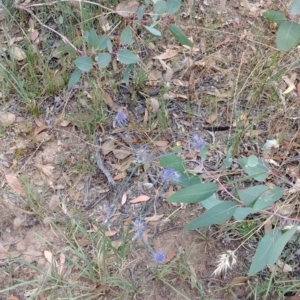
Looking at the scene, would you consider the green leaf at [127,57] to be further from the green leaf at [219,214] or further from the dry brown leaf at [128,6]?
the green leaf at [219,214]

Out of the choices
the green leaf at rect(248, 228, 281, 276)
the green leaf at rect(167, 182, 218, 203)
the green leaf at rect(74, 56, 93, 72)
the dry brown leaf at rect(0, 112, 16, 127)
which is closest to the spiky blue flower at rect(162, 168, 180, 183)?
the green leaf at rect(167, 182, 218, 203)

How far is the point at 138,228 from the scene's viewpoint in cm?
184

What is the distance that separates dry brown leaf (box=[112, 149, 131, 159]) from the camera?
2.13 meters

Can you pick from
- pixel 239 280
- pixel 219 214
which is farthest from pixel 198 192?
pixel 239 280

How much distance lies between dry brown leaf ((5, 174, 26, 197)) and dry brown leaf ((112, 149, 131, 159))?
1.43 ft

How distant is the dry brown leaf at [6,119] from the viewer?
86.9 inches

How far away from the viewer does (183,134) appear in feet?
7.27

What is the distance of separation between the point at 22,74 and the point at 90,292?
117 centimetres

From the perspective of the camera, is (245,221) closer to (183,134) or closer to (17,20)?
(183,134)

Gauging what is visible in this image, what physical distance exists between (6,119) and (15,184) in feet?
1.17

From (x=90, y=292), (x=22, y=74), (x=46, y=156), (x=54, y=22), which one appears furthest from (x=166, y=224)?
(x=54, y=22)

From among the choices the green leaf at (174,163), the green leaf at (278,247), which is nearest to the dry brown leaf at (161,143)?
the green leaf at (174,163)

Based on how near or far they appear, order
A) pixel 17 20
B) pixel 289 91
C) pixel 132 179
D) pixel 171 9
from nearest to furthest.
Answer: pixel 171 9 < pixel 132 179 < pixel 289 91 < pixel 17 20

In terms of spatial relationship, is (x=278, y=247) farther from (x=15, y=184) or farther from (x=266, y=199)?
(x=15, y=184)
